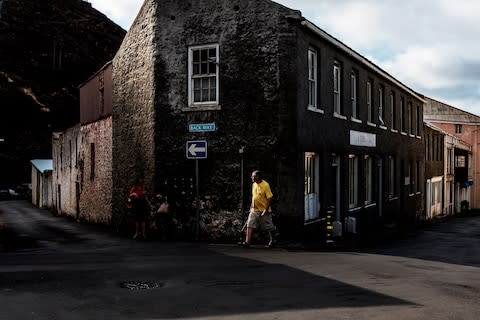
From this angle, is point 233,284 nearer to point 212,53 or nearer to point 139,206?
point 139,206

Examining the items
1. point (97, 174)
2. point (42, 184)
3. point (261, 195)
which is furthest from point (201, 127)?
point (42, 184)

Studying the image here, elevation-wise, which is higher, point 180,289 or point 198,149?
point 198,149

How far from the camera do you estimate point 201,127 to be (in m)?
15.4

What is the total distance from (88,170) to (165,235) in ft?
30.6

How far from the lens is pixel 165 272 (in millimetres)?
9938

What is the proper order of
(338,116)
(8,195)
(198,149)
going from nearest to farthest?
(198,149)
(338,116)
(8,195)

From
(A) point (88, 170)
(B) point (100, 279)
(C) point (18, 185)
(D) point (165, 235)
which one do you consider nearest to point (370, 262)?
(B) point (100, 279)

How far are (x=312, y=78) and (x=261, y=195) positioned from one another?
5111 mm

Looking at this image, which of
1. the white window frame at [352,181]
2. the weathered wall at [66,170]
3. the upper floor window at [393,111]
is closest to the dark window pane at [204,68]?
the white window frame at [352,181]

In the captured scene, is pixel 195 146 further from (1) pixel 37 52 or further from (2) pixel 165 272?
(1) pixel 37 52

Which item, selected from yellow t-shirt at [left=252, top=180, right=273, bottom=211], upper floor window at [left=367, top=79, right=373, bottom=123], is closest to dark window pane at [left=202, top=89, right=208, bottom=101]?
yellow t-shirt at [left=252, top=180, right=273, bottom=211]

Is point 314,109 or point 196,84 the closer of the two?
point 196,84

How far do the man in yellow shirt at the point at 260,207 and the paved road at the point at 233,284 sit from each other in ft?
1.84

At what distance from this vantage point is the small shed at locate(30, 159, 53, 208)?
4035 cm
